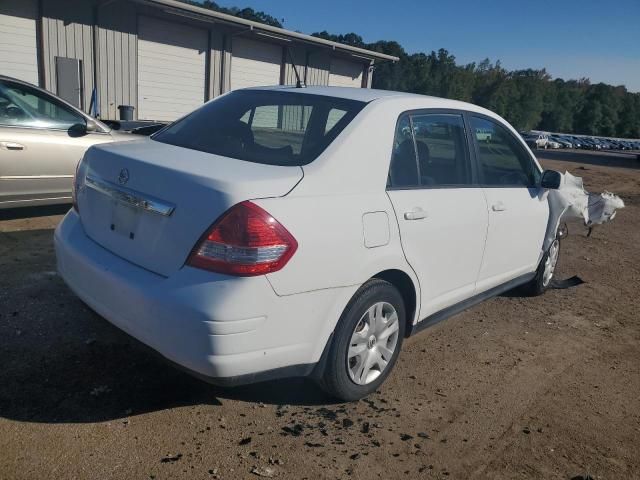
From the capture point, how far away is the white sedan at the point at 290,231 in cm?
240

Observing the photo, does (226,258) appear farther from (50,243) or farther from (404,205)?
(50,243)

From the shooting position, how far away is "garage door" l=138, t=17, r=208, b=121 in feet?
54.4

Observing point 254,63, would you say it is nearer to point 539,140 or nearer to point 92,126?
point 92,126

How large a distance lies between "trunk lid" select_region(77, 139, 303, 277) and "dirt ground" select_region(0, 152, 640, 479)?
512 mm

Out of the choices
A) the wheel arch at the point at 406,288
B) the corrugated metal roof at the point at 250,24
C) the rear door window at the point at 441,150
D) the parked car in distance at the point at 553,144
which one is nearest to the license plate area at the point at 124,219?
the wheel arch at the point at 406,288

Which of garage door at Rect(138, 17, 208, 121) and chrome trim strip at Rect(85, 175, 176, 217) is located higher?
garage door at Rect(138, 17, 208, 121)

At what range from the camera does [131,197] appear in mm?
2684

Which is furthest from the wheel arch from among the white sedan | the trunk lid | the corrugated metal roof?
the corrugated metal roof

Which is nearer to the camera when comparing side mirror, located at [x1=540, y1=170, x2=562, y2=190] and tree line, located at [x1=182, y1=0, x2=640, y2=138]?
side mirror, located at [x1=540, y1=170, x2=562, y2=190]

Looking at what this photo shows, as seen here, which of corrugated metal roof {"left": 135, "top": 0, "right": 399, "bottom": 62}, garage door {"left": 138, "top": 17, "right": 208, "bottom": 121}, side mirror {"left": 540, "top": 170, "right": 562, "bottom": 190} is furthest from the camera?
garage door {"left": 138, "top": 17, "right": 208, "bottom": 121}

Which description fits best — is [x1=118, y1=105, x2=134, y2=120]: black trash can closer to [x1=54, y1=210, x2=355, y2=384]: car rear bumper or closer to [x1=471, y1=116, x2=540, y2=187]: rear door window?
[x1=471, y1=116, x2=540, y2=187]: rear door window

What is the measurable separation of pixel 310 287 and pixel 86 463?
1261 mm

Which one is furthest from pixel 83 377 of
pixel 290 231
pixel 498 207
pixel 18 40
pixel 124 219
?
pixel 18 40

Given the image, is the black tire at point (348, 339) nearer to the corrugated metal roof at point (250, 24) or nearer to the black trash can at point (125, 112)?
the black trash can at point (125, 112)
